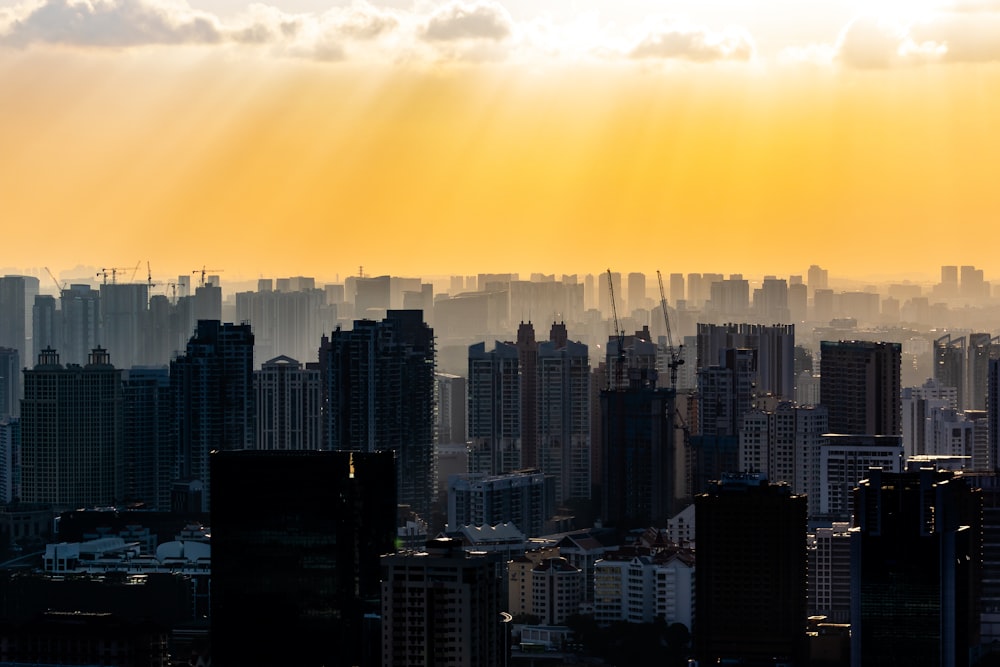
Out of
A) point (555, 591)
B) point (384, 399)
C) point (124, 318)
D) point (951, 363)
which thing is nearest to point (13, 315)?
point (124, 318)

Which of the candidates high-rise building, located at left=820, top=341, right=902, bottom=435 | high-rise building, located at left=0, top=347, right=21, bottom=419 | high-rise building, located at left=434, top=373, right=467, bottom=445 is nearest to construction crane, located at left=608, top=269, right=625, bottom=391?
high-rise building, located at left=434, top=373, right=467, bottom=445

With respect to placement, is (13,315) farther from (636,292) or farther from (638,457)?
(638,457)

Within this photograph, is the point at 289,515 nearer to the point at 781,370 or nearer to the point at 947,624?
the point at 947,624

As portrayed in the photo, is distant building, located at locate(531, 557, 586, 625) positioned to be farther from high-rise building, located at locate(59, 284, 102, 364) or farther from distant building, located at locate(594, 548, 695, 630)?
high-rise building, located at locate(59, 284, 102, 364)

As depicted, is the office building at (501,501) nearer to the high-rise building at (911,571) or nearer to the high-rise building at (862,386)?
the high-rise building at (862,386)

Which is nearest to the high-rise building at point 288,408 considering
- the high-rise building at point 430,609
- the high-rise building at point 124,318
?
the high-rise building at point 124,318

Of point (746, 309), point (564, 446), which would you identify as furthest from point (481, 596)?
point (746, 309)
